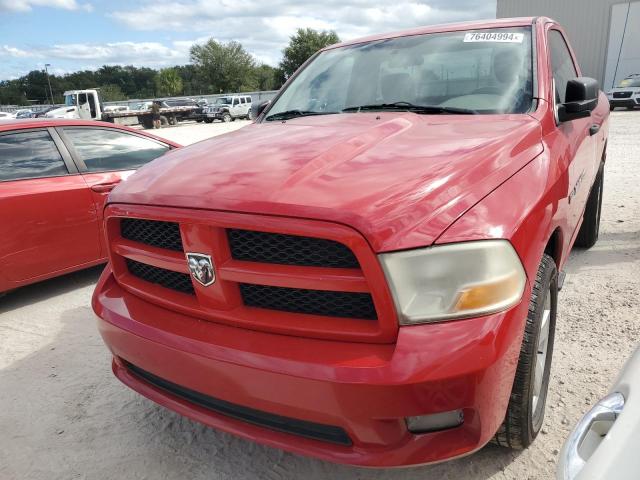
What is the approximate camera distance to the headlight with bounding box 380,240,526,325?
1.41 meters

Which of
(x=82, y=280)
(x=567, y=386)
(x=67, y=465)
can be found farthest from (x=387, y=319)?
(x=82, y=280)

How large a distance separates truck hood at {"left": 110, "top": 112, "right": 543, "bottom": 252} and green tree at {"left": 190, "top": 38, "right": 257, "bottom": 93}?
72.6 metres

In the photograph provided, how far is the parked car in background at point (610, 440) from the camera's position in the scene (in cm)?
84

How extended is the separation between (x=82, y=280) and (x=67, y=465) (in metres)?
2.62

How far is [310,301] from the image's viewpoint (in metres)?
1.58

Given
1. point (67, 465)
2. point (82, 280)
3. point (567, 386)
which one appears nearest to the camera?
point (67, 465)

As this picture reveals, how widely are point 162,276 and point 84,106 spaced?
3115 centimetres

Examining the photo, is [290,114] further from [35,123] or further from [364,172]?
[35,123]

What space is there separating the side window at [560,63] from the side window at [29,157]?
3662mm

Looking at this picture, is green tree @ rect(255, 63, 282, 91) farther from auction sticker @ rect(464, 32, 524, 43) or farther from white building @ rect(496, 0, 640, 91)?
auction sticker @ rect(464, 32, 524, 43)

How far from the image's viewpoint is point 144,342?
179cm

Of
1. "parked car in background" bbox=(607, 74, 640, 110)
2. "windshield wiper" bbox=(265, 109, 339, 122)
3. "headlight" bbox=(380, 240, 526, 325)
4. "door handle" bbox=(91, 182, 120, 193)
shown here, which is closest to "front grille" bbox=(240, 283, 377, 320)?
"headlight" bbox=(380, 240, 526, 325)

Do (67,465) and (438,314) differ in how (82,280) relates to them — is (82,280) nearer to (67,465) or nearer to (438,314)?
(67,465)

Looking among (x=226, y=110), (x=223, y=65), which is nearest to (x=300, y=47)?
(x=223, y=65)
